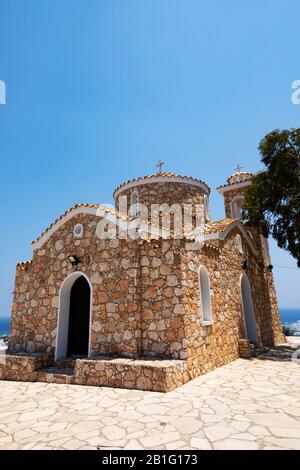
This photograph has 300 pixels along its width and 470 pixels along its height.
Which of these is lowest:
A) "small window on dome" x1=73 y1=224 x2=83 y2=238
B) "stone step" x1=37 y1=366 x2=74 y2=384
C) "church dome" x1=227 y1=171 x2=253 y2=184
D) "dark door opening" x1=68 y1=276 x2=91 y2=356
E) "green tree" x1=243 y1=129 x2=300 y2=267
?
"stone step" x1=37 y1=366 x2=74 y2=384

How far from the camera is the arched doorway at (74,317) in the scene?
9195 millimetres

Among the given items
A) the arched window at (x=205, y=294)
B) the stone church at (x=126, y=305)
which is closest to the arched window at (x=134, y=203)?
the stone church at (x=126, y=305)

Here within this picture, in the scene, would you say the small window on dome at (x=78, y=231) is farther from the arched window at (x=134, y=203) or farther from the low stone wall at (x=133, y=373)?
the arched window at (x=134, y=203)

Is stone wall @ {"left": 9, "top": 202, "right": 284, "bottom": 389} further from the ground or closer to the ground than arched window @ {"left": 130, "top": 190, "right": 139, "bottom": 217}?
closer to the ground

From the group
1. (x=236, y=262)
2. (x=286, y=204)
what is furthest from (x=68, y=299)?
(x=286, y=204)

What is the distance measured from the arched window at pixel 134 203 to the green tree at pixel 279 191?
17.0ft

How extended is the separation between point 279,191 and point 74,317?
9826mm

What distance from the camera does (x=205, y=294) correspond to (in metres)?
9.04

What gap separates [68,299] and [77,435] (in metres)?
5.72

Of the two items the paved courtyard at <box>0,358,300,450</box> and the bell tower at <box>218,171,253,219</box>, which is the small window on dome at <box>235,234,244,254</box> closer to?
the bell tower at <box>218,171,253,219</box>

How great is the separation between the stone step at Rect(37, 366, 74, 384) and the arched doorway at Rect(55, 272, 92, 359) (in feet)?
2.58

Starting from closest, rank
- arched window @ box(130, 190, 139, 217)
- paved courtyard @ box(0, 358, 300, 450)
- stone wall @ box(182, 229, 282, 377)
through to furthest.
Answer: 1. paved courtyard @ box(0, 358, 300, 450)
2. stone wall @ box(182, 229, 282, 377)
3. arched window @ box(130, 190, 139, 217)

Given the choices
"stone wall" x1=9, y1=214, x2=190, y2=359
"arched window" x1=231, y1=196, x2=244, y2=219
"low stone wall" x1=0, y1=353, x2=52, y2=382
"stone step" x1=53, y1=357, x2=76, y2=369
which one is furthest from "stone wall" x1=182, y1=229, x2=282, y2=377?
"low stone wall" x1=0, y1=353, x2=52, y2=382

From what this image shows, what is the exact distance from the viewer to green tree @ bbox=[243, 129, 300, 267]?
1220 centimetres
